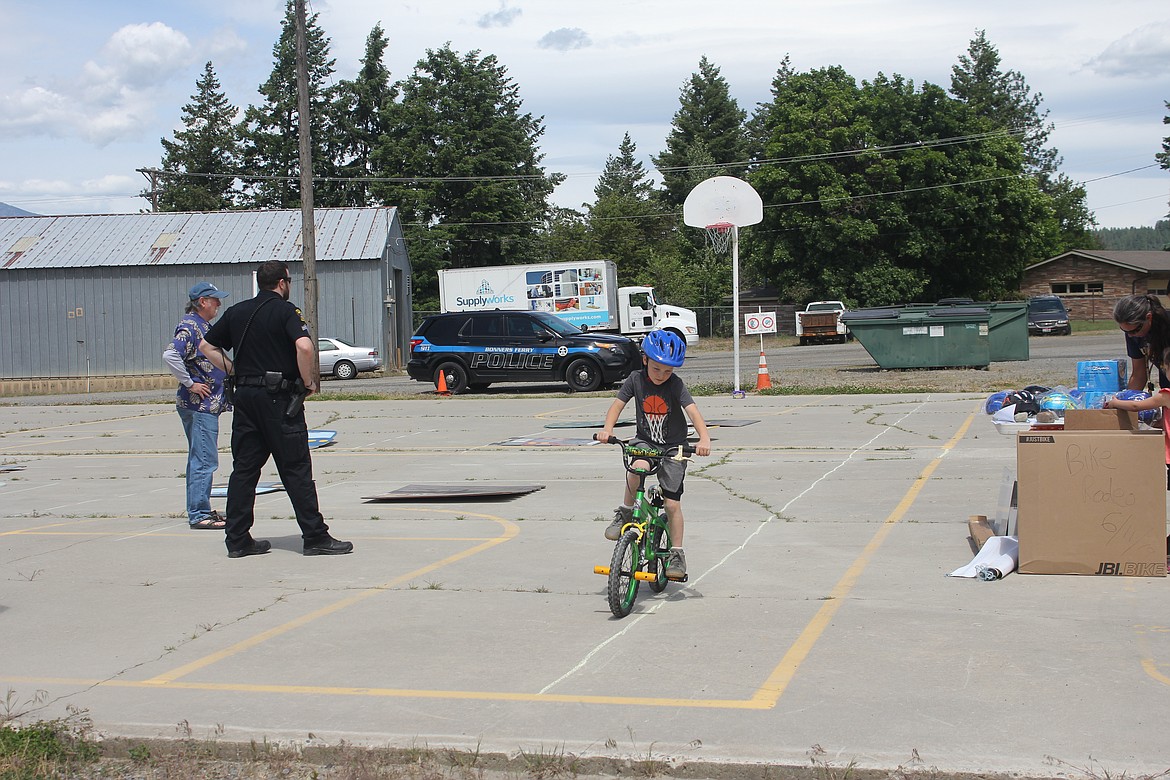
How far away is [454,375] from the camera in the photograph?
26.1m

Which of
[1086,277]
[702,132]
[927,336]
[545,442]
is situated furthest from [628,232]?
[545,442]

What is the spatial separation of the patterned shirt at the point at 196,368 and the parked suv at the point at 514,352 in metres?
15.6

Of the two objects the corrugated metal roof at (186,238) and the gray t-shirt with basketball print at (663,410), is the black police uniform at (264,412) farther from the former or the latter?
the corrugated metal roof at (186,238)

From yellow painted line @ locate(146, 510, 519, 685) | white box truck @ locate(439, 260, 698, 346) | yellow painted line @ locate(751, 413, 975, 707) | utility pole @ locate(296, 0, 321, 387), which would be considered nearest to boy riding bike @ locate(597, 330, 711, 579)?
yellow painted line @ locate(751, 413, 975, 707)

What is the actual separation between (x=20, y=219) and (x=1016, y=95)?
8089cm

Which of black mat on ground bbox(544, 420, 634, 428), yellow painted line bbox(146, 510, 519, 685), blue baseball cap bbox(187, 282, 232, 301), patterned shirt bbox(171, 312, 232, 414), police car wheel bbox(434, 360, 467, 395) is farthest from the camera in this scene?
police car wheel bbox(434, 360, 467, 395)

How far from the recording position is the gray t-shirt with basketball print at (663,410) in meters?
6.63

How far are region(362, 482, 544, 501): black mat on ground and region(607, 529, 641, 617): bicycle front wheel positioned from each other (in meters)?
4.53

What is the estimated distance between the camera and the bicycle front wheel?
6.08 metres

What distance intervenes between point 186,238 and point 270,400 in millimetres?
37066

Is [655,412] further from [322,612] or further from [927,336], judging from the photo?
[927,336]

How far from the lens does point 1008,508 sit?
25.1ft

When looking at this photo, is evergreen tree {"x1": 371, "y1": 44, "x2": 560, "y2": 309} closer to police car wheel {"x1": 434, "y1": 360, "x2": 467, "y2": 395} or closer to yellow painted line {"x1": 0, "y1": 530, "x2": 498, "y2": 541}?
police car wheel {"x1": 434, "y1": 360, "x2": 467, "y2": 395}

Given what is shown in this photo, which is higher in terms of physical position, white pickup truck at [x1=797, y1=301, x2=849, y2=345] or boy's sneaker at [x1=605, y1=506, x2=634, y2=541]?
white pickup truck at [x1=797, y1=301, x2=849, y2=345]
